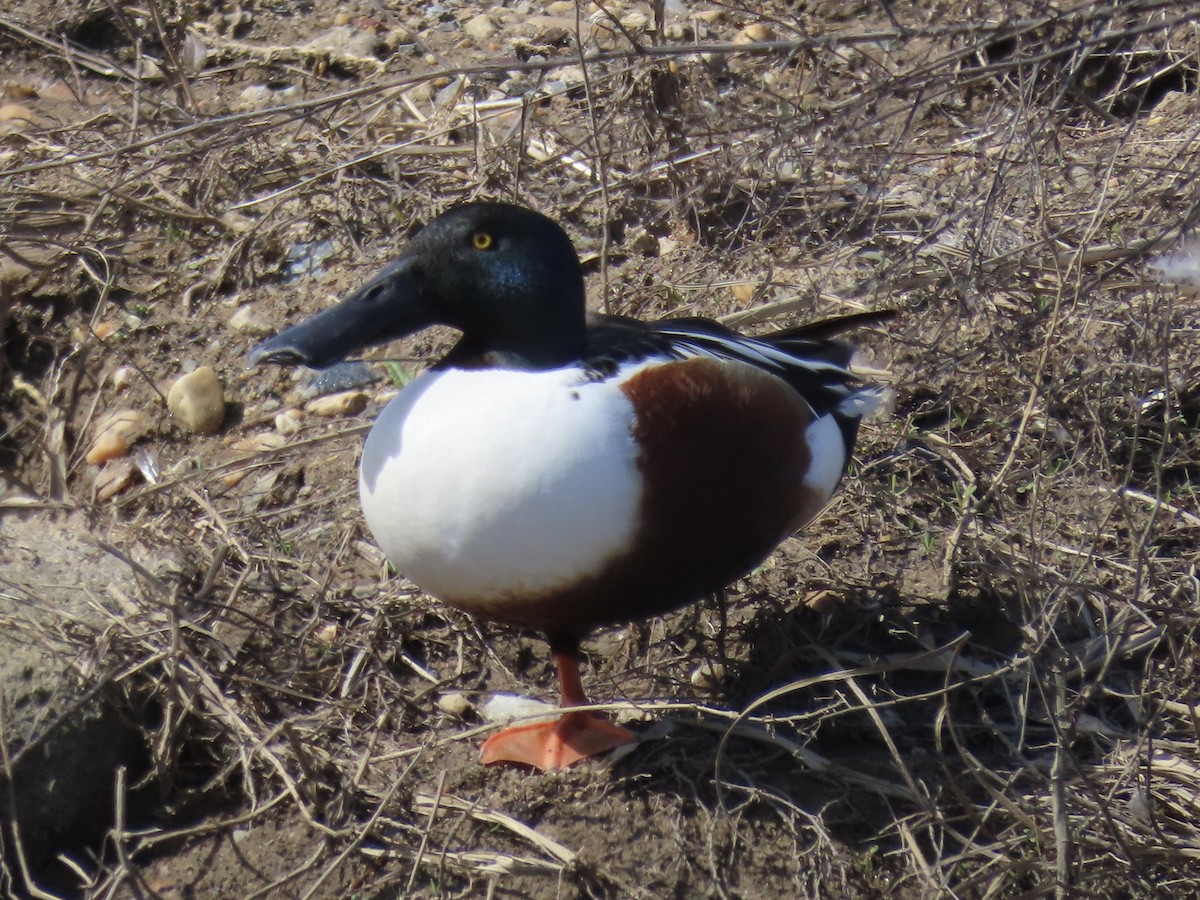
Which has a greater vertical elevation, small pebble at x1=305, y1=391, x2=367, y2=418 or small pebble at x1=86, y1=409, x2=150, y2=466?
small pebble at x1=305, y1=391, x2=367, y2=418

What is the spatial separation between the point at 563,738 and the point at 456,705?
0.33 m

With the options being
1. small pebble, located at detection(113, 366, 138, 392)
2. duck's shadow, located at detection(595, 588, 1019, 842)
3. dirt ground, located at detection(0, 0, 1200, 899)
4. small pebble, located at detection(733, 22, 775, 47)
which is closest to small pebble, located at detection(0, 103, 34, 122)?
dirt ground, located at detection(0, 0, 1200, 899)

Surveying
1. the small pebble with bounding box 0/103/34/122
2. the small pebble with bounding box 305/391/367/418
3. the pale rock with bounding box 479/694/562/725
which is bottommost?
the pale rock with bounding box 479/694/562/725

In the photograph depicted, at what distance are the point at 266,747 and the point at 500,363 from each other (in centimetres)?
87

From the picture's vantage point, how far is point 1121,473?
346 cm

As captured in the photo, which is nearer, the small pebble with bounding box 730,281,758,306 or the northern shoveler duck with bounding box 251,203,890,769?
the northern shoveler duck with bounding box 251,203,890,769

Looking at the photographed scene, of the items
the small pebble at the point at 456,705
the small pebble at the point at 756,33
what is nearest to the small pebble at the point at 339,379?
the small pebble at the point at 456,705

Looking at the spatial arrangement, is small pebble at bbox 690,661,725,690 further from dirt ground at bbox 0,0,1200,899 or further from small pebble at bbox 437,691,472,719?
small pebble at bbox 437,691,472,719

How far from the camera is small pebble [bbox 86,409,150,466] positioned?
3848mm

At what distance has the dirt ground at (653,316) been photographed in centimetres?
254

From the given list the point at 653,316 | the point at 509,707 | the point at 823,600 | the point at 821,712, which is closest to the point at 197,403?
the point at 653,316

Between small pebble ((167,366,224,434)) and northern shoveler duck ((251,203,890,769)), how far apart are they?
144cm

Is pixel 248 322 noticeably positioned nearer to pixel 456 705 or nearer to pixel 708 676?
pixel 456 705

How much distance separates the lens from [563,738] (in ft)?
9.01
